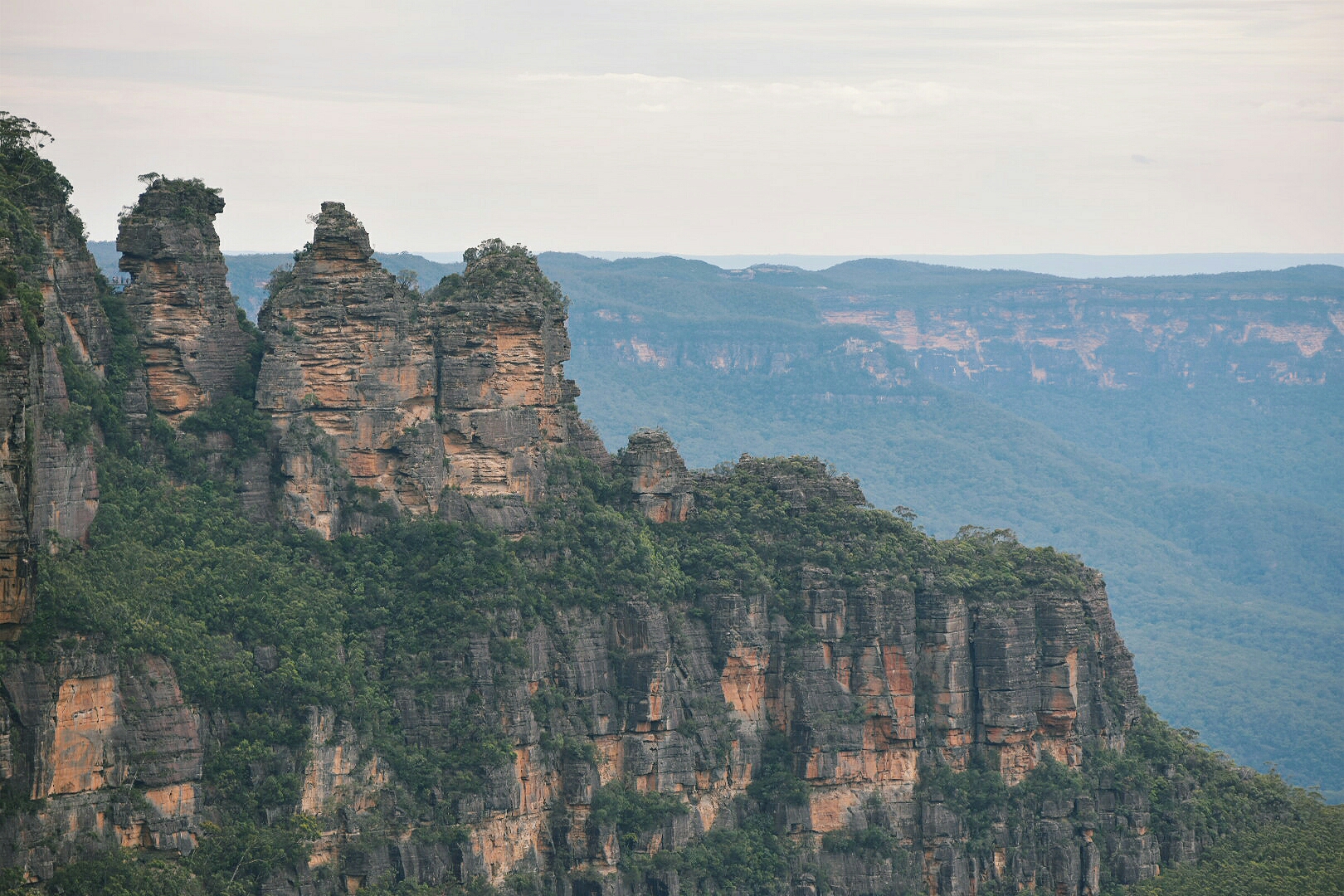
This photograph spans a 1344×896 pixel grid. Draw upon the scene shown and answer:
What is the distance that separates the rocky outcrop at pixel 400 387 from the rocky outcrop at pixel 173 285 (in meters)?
2.07

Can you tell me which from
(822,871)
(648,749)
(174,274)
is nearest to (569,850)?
(648,749)

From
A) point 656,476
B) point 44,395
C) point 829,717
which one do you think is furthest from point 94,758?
point 829,717

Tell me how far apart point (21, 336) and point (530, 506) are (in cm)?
2366

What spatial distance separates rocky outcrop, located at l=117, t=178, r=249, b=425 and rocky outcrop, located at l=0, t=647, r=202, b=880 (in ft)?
37.6

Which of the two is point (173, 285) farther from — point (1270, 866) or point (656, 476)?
point (1270, 866)

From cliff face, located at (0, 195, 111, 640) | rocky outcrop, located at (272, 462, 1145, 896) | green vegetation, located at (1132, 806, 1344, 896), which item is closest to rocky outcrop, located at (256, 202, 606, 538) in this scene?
rocky outcrop, located at (272, 462, 1145, 896)

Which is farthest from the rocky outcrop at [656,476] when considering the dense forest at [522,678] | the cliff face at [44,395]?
the cliff face at [44,395]

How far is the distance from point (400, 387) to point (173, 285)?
7484mm

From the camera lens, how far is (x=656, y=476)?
7775cm

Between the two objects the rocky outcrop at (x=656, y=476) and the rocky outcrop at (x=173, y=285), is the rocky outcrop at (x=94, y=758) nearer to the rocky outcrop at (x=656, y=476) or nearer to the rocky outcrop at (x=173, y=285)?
the rocky outcrop at (x=173, y=285)

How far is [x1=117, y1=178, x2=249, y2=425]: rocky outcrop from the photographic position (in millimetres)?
69438

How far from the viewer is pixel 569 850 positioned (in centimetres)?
7156

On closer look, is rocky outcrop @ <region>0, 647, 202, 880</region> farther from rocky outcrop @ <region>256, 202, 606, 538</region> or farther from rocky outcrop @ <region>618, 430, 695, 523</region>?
rocky outcrop @ <region>618, 430, 695, 523</region>

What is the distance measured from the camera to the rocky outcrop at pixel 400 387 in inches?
2781
